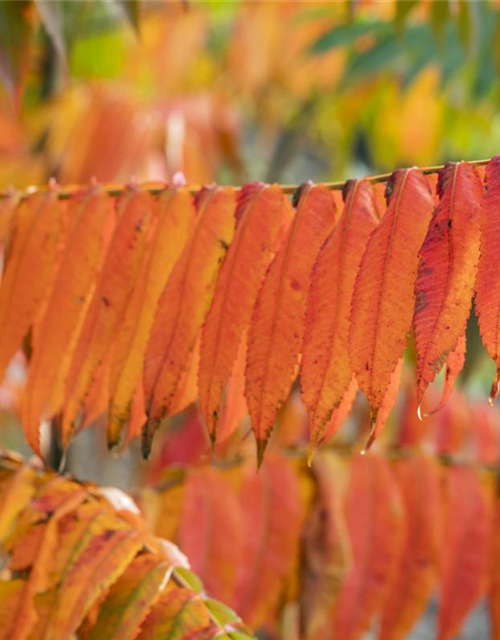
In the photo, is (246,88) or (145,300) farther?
(246,88)

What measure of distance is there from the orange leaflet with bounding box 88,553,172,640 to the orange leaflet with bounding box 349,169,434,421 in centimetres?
26

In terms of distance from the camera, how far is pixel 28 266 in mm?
915

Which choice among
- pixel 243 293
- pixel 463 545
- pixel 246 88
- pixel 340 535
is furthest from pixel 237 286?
pixel 246 88

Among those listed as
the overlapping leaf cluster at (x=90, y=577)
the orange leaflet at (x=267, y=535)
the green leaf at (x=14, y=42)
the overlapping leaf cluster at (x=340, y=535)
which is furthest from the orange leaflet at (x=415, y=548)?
the green leaf at (x=14, y=42)

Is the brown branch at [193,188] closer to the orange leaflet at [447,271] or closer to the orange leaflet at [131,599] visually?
the orange leaflet at [447,271]

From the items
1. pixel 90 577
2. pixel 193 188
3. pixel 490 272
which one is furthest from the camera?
pixel 193 188

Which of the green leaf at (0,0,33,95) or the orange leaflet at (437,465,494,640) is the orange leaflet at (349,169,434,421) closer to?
the green leaf at (0,0,33,95)

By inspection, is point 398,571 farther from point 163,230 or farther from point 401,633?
point 163,230

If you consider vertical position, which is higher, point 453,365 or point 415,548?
point 453,365

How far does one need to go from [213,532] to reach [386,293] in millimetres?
566

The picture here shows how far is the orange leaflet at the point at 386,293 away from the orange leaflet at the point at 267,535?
55 cm

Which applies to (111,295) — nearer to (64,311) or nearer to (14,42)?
(64,311)

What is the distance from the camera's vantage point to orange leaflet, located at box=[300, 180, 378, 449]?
727mm

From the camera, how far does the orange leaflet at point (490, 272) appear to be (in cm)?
68
